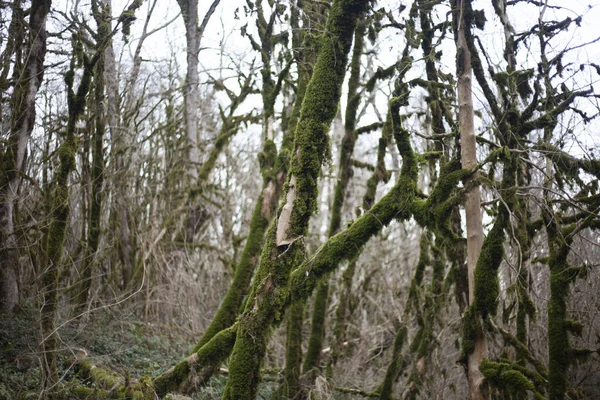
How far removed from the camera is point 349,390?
9.32 meters

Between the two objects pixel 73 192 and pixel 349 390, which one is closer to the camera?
pixel 349 390

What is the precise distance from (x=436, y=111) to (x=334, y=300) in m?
6.24

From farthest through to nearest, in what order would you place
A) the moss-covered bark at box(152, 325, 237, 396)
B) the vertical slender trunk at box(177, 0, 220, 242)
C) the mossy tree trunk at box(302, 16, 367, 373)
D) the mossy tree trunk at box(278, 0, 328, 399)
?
the vertical slender trunk at box(177, 0, 220, 242) → the mossy tree trunk at box(302, 16, 367, 373) → the mossy tree trunk at box(278, 0, 328, 399) → the moss-covered bark at box(152, 325, 237, 396)

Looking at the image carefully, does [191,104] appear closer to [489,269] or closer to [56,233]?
[56,233]

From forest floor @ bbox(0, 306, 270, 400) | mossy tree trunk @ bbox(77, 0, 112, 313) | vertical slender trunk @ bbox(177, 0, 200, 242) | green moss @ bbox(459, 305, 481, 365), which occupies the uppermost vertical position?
vertical slender trunk @ bbox(177, 0, 200, 242)

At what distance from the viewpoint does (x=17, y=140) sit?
8555 mm

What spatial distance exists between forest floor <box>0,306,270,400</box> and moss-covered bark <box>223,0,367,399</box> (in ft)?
6.00

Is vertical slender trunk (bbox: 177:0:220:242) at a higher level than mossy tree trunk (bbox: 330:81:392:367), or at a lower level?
higher

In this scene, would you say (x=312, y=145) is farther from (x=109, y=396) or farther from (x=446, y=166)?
(x=109, y=396)

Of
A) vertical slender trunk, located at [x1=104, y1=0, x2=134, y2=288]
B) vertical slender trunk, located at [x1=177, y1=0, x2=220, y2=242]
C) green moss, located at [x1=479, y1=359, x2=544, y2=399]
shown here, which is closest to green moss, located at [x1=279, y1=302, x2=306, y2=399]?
green moss, located at [x1=479, y1=359, x2=544, y2=399]

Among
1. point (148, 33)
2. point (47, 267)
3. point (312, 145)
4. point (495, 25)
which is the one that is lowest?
point (47, 267)

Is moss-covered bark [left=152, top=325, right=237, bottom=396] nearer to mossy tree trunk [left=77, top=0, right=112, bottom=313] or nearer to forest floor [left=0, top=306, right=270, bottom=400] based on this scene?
forest floor [left=0, top=306, right=270, bottom=400]

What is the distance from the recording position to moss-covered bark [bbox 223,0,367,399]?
5207 millimetres

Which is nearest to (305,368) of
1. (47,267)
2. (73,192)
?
(47,267)
